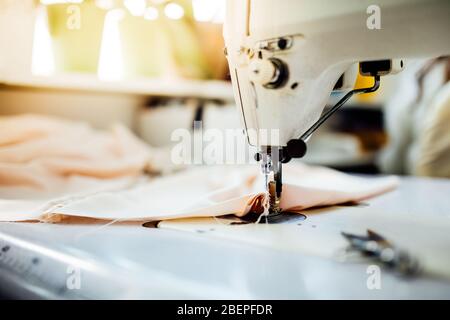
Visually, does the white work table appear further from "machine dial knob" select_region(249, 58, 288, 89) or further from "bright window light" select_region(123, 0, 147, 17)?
"bright window light" select_region(123, 0, 147, 17)

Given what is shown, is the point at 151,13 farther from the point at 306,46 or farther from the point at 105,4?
the point at 306,46

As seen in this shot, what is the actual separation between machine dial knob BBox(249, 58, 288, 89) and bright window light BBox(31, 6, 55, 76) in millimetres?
979

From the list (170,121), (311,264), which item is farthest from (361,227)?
(170,121)

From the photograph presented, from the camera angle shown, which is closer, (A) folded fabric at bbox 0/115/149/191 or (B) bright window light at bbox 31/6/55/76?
(A) folded fabric at bbox 0/115/149/191

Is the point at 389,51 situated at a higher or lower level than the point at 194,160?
higher

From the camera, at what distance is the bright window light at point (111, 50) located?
5.16 feet

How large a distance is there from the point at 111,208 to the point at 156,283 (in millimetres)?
284

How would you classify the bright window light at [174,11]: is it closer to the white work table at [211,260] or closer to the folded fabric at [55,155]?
the folded fabric at [55,155]

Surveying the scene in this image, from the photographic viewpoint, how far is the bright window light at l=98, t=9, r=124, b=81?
1573mm

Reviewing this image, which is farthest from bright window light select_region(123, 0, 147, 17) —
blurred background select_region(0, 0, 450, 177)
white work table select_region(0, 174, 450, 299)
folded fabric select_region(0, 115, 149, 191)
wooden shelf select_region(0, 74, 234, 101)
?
white work table select_region(0, 174, 450, 299)

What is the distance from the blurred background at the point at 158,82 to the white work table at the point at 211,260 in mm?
852
